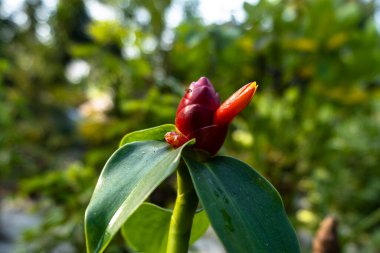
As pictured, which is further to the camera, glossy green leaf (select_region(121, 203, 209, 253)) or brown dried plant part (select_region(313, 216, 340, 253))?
brown dried plant part (select_region(313, 216, 340, 253))

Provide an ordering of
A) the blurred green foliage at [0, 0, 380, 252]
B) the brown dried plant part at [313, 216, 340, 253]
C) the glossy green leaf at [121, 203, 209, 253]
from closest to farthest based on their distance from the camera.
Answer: the glossy green leaf at [121, 203, 209, 253], the brown dried plant part at [313, 216, 340, 253], the blurred green foliage at [0, 0, 380, 252]

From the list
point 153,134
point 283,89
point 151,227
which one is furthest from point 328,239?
point 283,89

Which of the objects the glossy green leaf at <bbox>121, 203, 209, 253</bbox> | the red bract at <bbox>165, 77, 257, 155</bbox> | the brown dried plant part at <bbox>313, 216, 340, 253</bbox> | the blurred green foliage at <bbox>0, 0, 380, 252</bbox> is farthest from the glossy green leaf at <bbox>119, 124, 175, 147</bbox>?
the blurred green foliage at <bbox>0, 0, 380, 252</bbox>

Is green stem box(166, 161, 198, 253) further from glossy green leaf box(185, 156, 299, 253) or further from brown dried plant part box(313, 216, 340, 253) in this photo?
brown dried plant part box(313, 216, 340, 253)

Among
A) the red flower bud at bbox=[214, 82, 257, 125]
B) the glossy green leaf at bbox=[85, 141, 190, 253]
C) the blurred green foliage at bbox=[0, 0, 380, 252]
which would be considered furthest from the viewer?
the blurred green foliage at bbox=[0, 0, 380, 252]

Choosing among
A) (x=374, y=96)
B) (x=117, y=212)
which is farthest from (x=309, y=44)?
(x=117, y=212)

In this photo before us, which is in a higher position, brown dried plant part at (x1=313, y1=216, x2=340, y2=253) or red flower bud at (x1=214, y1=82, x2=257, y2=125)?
red flower bud at (x1=214, y1=82, x2=257, y2=125)

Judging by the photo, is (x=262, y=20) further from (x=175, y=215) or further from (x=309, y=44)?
(x=175, y=215)
